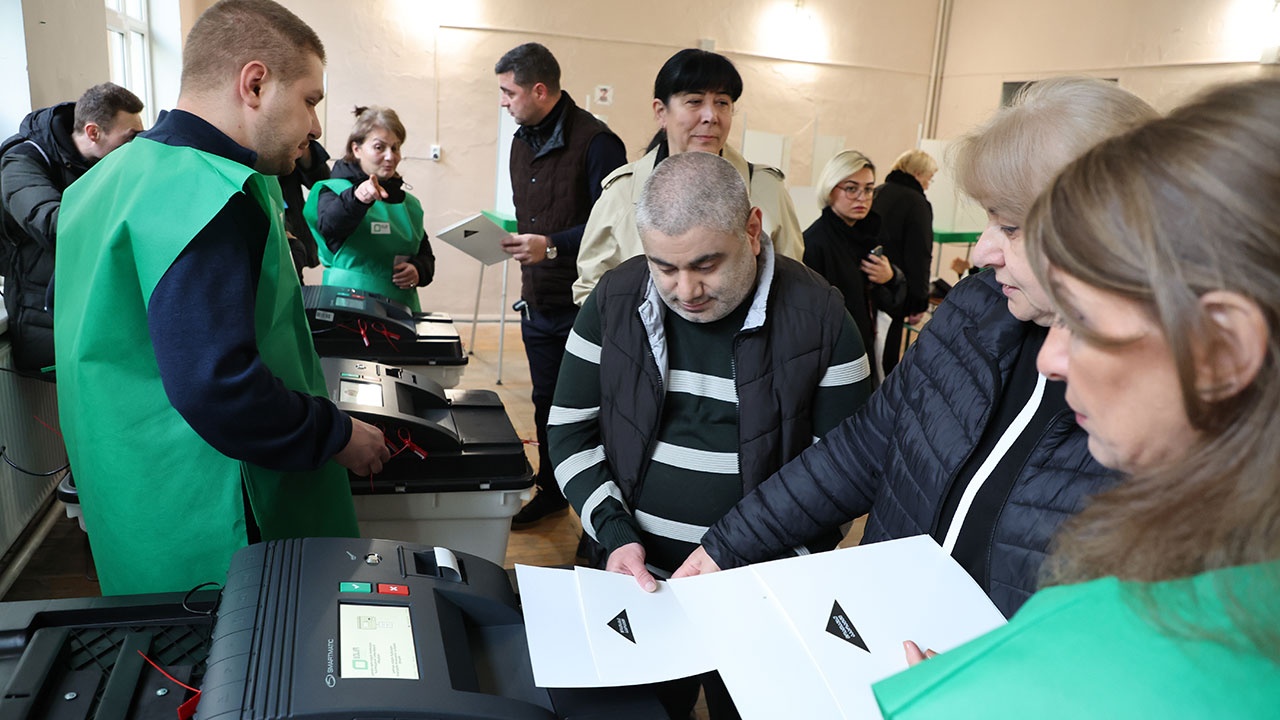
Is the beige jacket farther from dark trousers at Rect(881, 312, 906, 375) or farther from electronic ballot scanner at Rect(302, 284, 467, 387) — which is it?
dark trousers at Rect(881, 312, 906, 375)

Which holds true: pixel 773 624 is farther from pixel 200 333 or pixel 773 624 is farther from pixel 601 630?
pixel 200 333

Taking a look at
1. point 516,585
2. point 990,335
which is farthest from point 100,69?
point 990,335

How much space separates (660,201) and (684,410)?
0.35 metres

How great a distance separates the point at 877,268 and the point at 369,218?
74.6 inches

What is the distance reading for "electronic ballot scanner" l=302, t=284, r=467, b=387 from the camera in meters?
2.44

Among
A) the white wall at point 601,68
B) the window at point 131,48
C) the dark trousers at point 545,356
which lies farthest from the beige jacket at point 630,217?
the white wall at point 601,68

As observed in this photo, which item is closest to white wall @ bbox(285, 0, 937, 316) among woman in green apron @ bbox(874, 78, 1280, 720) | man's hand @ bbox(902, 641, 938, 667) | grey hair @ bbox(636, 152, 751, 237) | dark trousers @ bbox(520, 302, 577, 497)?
dark trousers @ bbox(520, 302, 577, 497)

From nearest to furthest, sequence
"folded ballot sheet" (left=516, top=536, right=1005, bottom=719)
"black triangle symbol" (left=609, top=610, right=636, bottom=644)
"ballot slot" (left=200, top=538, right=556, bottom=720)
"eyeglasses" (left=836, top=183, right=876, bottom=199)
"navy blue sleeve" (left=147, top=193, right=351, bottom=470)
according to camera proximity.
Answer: "ballot slot" (left=200, top=538, right=556, bottom=720), "folded ballot sheet" (left=516, top=536, right=1005, bottom=719), "black triangle symbol" (left=609, top=610, right=636, bottom=644), "navy blue sleeve" (left=147, top=193, right=351, bottom=470), "eyeglasses" (left=836, top=183, right=876, bottom=199)

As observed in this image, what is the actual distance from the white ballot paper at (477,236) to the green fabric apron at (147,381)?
5.93ft

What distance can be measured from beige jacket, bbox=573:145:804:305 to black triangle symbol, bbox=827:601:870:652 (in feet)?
5.12

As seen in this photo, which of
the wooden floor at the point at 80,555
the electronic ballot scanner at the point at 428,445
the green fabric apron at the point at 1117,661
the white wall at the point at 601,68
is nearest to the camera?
the green fabric apron at the point at 1117,661

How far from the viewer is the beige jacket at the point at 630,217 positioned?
7.80 ft

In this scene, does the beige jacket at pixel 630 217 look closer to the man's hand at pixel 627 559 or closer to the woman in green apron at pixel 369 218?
the woman in green apron at pixel 369 218

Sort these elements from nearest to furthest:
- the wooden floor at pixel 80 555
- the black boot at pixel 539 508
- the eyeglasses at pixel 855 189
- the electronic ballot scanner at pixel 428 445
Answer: the electronic ballot scanner at pixel 428 445
the wooden floor at pixel 80 555
the black boot at pixel 539 508
the eyeglasses at pixel 855 189
